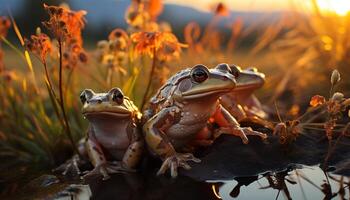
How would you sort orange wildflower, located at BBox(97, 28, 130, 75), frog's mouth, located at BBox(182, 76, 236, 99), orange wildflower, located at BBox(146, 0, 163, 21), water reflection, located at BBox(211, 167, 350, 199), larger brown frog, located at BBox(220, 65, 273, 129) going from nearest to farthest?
1. water reflection, located at BBox(211, 167, 350, 199)
2. frog's mouth, located at BBox(182, 76, 236, 99)
3. larger brown frog, located at BBox(220, 65, 273, 129)
4. orange wildflower, located at BBox(97, 28, 130, 75)
5. orange wildflower, located at BBox(146, 0, 163, 21)

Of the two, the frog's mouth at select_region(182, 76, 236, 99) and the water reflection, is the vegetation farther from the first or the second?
the frog's mouth at select_region(182, 76, 236, 99)

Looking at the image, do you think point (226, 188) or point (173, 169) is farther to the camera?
point (173, 169)

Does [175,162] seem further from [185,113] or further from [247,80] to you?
[247,80]

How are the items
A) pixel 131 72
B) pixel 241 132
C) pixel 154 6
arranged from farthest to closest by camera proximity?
1. pixel 154 6
2. pixel 131 72
3. pixel 241 132

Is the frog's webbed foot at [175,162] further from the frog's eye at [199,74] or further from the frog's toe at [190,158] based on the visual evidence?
the frog's eye at [199,74]

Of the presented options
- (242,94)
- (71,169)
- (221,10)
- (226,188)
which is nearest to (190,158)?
(226,188)

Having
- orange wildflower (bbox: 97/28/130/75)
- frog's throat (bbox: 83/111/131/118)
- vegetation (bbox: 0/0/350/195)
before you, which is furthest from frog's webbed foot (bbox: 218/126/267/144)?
orange wildflower (bbox: 97/28/130/75)

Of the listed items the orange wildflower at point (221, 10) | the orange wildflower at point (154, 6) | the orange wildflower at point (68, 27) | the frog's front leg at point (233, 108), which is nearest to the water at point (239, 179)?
the frog's front leg at point (233, 108)
